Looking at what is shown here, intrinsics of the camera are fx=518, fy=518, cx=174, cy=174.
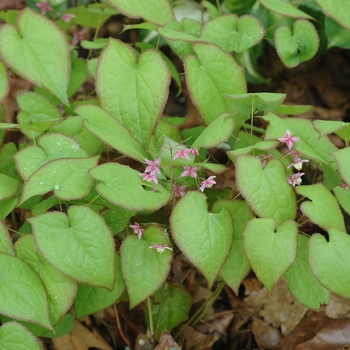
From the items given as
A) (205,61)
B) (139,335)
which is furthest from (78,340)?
(205,61)

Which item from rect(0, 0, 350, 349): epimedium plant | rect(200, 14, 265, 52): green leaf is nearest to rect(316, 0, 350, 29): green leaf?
rect(0, 0, 350, 349): epimedium plant

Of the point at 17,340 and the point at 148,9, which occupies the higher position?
the point at 148,9

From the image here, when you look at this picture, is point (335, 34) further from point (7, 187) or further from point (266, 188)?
point (7, 187)

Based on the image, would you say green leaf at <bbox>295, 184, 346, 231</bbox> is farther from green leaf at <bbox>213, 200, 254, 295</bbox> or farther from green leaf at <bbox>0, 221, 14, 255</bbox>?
green leaf at <bbox>0, 221, 14, 255</bbox>

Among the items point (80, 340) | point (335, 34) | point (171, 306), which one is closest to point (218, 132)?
point (171, 306)

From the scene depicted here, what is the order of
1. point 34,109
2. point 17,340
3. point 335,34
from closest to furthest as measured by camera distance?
point 17,340
point 34,109
point 335,34

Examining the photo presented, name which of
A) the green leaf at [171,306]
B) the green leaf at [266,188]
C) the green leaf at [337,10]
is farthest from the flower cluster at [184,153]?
the green leaf at [337,10]

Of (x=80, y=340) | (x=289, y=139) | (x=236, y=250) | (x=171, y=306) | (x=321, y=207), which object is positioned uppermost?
(x=289, y=139)

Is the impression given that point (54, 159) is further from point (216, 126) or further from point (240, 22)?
point (240, 22)
